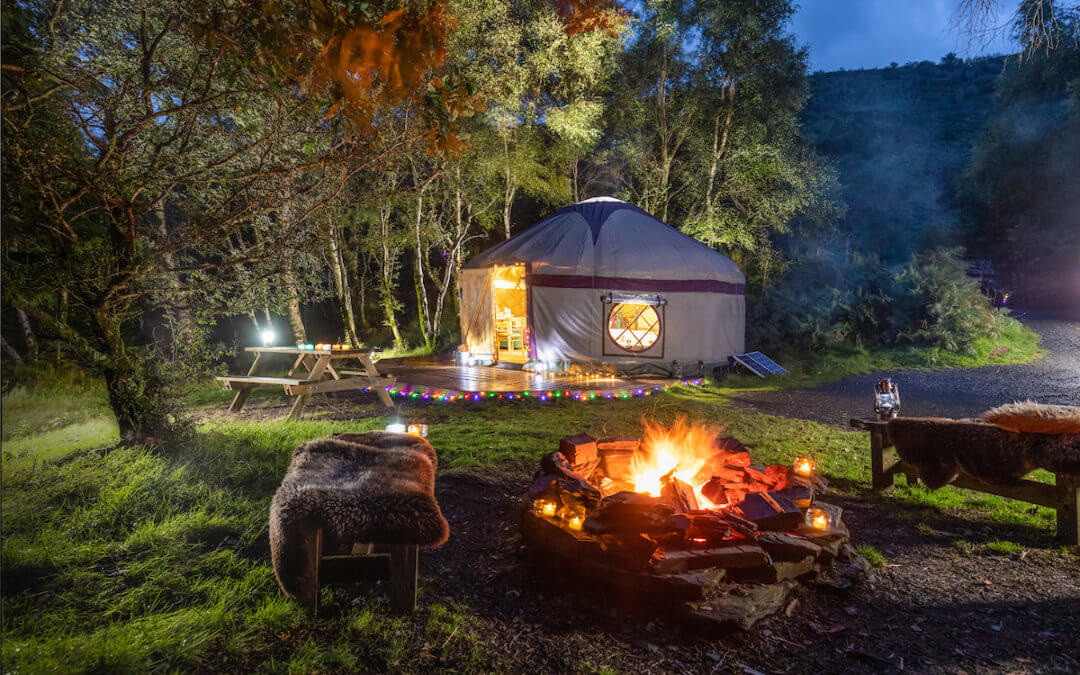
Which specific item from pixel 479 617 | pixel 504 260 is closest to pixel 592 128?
pixel 504 260

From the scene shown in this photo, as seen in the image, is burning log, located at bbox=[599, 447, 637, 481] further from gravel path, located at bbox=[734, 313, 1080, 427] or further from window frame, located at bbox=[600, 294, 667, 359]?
window frame, located at bbox=[600, 294, 667, 359]

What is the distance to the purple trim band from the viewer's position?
979 centimetres

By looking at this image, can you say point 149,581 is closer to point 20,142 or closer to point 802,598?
point 20,142

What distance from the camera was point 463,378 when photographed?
Answer: 8.98m

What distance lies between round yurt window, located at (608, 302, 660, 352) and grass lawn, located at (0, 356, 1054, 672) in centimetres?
648

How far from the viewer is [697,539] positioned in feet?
7.77

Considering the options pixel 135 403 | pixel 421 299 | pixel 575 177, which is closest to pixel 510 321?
pixel 421 299

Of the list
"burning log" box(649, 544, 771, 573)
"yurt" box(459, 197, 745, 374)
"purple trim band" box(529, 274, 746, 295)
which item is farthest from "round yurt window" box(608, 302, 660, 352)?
"burning log" box(649, 544, 771, 573)

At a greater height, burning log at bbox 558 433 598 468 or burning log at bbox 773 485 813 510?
burning log at bbox 558 433 598 468

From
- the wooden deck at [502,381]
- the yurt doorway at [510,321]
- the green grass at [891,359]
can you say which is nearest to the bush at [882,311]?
the green grass at [891,359]

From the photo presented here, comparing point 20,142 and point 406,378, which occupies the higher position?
point 20,142

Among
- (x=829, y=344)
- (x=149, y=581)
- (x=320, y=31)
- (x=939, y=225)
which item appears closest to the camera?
(x=320, y=31)

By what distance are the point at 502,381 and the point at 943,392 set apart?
6850 mm

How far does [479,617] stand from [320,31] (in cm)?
252
